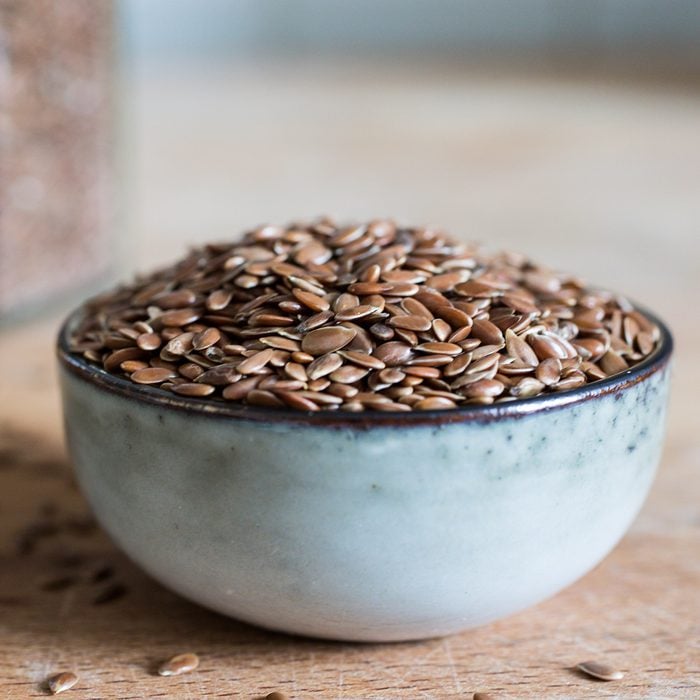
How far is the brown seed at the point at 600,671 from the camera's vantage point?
0.67 metres

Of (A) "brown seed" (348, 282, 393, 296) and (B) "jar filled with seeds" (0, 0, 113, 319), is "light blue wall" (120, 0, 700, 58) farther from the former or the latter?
(A) "brown seed" (348, 282, 393, 296)

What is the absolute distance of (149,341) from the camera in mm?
672

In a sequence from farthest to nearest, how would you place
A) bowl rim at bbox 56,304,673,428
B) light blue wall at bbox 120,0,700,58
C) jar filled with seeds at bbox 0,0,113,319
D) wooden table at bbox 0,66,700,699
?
light blue wall at bbox 120,0,700,58 → jar filled with seeds at bbox 0,0,113,319 → wooden table at bbox 0,66,700,699 → bowl rim at bbox 56,304,673,428

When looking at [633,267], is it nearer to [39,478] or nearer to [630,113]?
[39,478]

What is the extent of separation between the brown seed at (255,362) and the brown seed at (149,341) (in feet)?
0.23

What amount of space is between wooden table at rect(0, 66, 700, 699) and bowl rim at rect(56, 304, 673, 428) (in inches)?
7.1

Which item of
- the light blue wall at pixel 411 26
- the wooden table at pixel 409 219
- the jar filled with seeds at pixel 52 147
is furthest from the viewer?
the light blue wall at pixel 411 26

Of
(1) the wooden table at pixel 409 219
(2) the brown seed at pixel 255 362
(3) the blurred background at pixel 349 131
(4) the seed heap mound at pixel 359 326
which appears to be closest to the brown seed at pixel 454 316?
(4) the seed heap mound at pixel 359 326

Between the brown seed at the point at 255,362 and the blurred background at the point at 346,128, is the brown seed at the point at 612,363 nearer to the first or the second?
the brown seed at the point at 255,362

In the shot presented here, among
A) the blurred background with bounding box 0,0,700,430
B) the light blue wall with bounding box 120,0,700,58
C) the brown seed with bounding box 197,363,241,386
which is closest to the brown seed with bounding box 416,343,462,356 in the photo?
the brown seed with bounding box 197,363,241,386

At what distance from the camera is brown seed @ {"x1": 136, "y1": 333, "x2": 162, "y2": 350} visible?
0.67 metres

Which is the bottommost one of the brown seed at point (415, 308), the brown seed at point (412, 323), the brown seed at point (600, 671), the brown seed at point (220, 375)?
the brown seed at point (600, 671)

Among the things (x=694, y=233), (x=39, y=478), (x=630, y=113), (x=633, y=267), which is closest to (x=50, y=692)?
(x=39, y=478)

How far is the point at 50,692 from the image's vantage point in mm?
656
